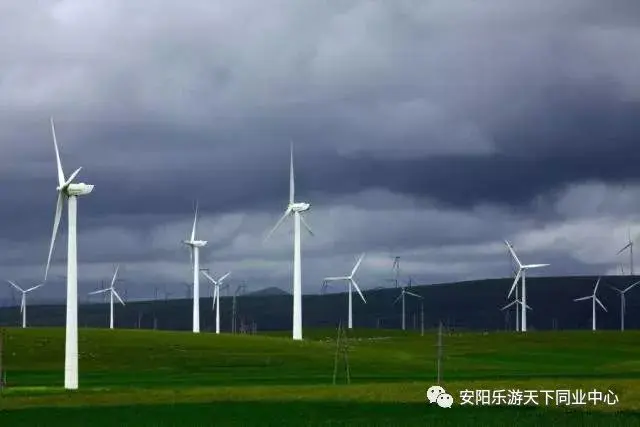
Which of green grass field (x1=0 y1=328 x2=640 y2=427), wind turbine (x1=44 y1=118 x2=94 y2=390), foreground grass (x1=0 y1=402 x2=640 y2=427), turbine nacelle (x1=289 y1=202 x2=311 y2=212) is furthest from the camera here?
turbine nacelle (x1=289 y1=202 x2=311 y2=212)

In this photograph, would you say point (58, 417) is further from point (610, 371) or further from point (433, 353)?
point (433, 353)

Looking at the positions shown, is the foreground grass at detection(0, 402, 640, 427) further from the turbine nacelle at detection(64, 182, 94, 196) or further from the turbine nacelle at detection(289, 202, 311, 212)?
the turbine nacelle at detection(289, 202, 311, 212)

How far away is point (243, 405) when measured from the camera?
75812mm

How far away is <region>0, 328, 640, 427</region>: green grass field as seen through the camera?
69.3 m

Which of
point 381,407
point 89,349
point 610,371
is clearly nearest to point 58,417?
point 381,407

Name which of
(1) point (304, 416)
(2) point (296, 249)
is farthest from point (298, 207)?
(1) point (304, 416)

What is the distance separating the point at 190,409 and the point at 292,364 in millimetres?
64369

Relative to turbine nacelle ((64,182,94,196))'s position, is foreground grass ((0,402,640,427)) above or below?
below

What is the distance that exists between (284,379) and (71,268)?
70.3 ft

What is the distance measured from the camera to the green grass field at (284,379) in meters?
69.3

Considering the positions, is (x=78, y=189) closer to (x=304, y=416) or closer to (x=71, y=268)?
(x=71, y=268)

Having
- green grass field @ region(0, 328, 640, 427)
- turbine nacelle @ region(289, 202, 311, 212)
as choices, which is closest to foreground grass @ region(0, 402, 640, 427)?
green grass field @ region(0, 328, 640, 427)

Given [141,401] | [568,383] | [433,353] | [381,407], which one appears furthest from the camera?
[433,353]

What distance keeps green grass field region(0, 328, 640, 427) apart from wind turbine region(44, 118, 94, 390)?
86.3 inches
